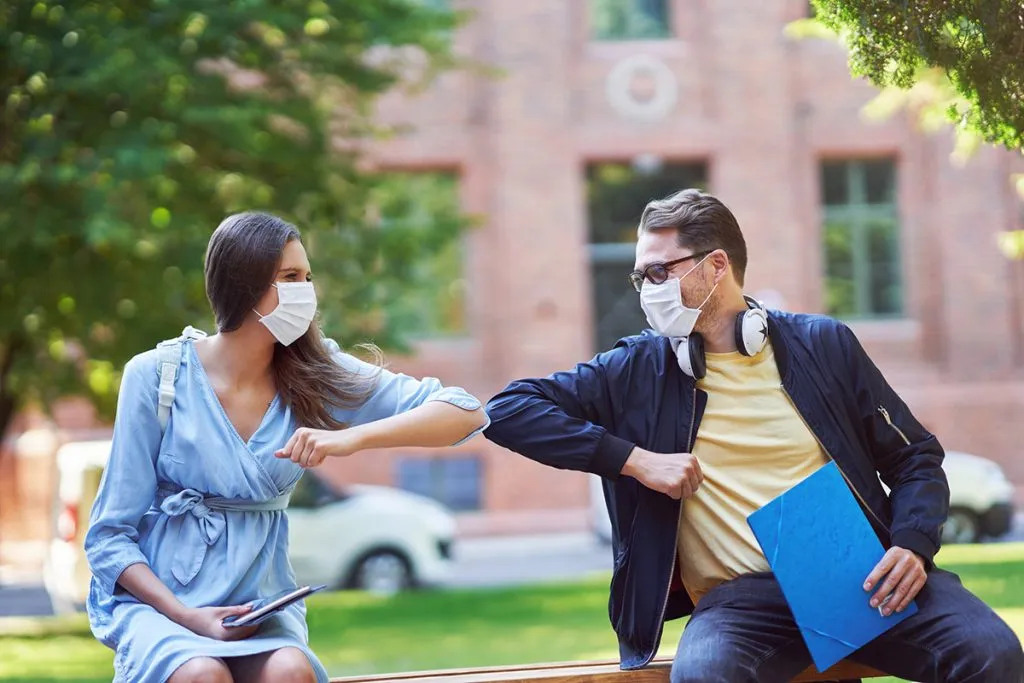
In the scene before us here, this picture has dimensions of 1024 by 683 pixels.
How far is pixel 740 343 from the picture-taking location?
4324mm

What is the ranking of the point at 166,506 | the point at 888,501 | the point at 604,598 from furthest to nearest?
the point at 604,598 < the point at 888,501 < the point at 166,506

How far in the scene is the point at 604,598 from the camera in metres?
13.4

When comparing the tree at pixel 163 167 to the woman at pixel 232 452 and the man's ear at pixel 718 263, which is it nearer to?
the woman at pixel 232 452

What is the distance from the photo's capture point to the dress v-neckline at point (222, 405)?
13.2 feet

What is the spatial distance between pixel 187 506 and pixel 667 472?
139cm

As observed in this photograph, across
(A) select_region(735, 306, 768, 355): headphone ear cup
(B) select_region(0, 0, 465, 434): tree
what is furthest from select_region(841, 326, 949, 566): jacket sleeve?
(B) select_region(0, 0, 465, 434): tree

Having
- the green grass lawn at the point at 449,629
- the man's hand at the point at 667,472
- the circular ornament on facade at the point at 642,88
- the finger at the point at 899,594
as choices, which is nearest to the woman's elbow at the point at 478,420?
the man's hand at the point at 667,472

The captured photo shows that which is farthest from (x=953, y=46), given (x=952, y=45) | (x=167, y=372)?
(x=167, y=372)

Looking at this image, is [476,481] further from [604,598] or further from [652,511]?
[652,511]

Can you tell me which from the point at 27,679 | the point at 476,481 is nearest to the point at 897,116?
the point at 476,481

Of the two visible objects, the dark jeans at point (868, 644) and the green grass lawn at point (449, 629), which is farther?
the green grass lawn at point (449, 629)

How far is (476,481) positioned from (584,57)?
7.29m

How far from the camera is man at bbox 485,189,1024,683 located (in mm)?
4027

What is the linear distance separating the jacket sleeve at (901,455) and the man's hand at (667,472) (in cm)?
62
